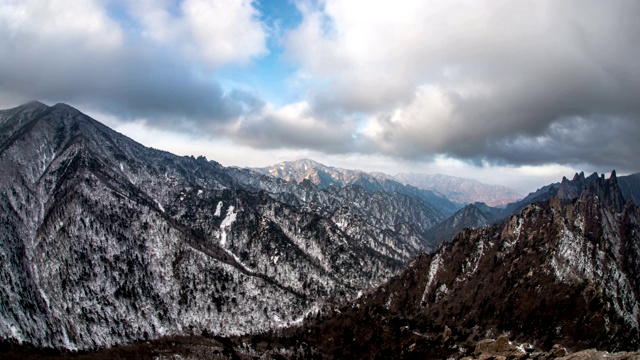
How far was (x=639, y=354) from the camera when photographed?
297 feet

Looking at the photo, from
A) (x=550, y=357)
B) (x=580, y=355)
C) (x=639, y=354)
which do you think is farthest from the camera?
(x=550, y=357)

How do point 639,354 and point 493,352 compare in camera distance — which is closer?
point 639,354

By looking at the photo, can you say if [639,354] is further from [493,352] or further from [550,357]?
[493,352]

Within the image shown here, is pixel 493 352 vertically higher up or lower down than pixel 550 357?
lower down

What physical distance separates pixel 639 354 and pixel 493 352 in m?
79.9

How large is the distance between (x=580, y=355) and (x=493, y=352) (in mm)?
66244

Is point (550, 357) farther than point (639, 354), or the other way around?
point (550, 357)

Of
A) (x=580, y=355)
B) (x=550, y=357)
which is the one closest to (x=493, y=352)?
(x=550, y=357)

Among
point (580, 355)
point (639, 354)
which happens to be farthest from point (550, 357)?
point (639, 354)

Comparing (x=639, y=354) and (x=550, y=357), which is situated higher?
(x=639, y=354)

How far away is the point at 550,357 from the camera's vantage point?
12638 centimetres

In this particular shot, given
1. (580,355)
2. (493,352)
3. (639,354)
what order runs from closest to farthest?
(639,354) < (580,355) < (493,352)

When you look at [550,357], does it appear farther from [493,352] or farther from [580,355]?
[493,352]

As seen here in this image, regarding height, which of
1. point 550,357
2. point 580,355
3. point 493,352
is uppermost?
point 580,355
